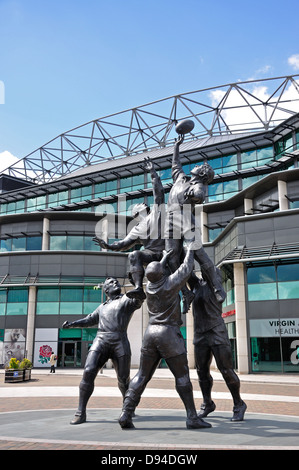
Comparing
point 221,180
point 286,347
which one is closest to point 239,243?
point 286,347

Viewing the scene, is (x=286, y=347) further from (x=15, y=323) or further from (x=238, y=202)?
(x=15, y=323)

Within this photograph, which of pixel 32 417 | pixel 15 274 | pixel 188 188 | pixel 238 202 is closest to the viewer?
pixel 188 188

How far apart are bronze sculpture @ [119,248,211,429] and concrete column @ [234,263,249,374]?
1852 cm

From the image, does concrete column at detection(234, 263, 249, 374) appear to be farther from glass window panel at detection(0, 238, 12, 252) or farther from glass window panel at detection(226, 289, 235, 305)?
glass window panel at detection(0, 238, 12, 252)

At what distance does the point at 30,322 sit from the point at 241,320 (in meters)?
16.4

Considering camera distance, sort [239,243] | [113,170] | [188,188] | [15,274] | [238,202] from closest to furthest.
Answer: [188,188]
[239,243]
[238,202]
[15,274]
[113,170]

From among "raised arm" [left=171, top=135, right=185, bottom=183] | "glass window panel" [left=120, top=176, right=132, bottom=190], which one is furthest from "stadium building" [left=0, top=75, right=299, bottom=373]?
"raised arm" [left=171, top=135, right=185, bottom=183]

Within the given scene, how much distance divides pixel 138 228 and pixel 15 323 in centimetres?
2837

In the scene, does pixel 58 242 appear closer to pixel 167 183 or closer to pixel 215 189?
pixel 167 183

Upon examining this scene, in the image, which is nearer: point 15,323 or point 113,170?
point 15,323

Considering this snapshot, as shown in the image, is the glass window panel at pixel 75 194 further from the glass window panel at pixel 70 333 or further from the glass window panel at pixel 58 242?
the glass window panel at pixel 70 333

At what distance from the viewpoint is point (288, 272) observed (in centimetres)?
2428

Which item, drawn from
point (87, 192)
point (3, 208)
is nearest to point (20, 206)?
point (3, 208)
